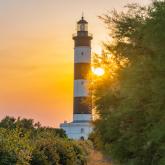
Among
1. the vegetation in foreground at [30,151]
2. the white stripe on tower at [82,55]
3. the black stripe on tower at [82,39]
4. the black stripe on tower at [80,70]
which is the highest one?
the black stripe on tower at [82,39]

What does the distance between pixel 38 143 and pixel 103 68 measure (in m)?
4.85

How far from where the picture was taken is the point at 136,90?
16312mm

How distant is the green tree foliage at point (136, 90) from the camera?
50.5 feet

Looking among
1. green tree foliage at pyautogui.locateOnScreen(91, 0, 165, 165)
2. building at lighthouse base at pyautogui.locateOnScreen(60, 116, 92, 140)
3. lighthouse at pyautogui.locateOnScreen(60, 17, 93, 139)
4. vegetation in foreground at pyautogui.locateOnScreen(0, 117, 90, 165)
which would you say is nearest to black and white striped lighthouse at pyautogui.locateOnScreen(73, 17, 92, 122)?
lighthouse at pyautogui.locateOnScreen(60, 17, 93, 139)

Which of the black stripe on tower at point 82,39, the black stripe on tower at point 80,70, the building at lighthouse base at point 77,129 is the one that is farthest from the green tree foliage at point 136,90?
the building at lighthouse base at point 77,129

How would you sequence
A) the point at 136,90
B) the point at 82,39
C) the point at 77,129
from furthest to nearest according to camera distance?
the point at 77,129 < the point at 82,39 < the point at 136,90

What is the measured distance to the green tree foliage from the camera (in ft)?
50.5

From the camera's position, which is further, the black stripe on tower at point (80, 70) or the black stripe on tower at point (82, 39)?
the black stripe on tower at point (82, 39)

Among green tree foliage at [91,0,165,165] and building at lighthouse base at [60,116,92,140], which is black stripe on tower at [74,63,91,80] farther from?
green tree foliage at [91,0,165,165]

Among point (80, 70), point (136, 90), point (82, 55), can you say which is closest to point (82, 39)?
point (82, 55)

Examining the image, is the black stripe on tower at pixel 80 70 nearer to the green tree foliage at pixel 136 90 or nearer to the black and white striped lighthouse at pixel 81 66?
the black and white striped lighthouse at pixel 81 66

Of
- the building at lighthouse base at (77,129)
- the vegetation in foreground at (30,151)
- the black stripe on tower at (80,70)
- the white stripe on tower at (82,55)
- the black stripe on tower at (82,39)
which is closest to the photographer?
the vegetation in foreground at (30,151)

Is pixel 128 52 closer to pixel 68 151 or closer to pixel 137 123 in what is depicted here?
pixel 137 123

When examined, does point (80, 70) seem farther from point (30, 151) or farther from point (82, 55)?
point (30, 151)
